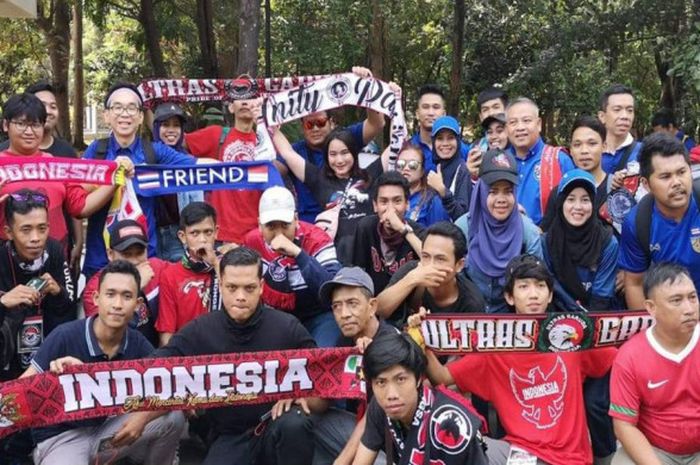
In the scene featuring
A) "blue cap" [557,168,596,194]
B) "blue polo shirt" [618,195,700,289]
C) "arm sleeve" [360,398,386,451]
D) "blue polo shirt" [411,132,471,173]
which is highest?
"blue polo shirt" [411,132,471,173]

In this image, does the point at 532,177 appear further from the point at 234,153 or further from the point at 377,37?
the point at 377,37

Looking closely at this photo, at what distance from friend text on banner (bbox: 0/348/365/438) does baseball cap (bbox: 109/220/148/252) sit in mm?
1158

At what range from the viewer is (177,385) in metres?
4.83

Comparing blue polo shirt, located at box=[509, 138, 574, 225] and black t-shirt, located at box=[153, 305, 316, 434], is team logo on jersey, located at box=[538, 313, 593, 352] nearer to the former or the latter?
black t-shirt, located at box=[153, 305, 316, 434]

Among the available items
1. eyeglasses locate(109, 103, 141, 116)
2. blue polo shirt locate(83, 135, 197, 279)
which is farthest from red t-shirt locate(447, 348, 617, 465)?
eyeglasses locate(109, 103, 141, 116)

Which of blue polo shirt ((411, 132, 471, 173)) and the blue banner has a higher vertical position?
blue polo shirt ((411, 132, 471, 173))

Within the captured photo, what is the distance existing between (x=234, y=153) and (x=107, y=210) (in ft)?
4.15

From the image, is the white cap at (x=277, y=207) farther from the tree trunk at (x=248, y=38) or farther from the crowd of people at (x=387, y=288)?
the tree trunk at (x=248, y=38)

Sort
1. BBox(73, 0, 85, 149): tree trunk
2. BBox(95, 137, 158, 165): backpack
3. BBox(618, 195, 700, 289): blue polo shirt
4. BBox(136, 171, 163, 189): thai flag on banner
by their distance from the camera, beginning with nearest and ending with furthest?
BBox(618, 195, 700, 289): blue polo shirt < BBox(136, 171, 163, 189): thai flag on banner < BBox(95, 137, 158, 165): backpack < BBox(73, 0, 85, 149): tree trunk

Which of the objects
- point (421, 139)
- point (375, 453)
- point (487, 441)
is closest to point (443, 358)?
point (487, 441)

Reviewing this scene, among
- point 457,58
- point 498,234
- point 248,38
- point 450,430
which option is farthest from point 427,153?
point 457,58

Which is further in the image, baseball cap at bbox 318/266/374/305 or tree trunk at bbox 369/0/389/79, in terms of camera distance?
tree trunk at bbox 369/0/389/79

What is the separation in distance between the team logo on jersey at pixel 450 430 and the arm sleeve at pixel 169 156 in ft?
11.3

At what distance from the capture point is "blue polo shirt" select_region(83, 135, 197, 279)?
248 inches
